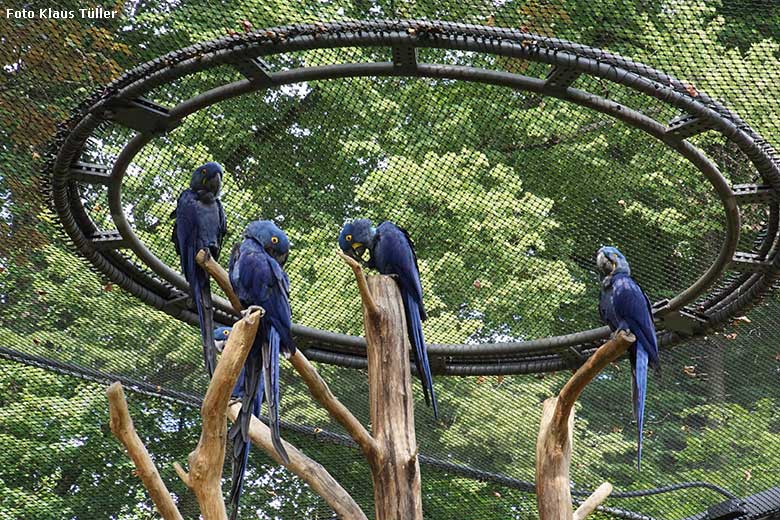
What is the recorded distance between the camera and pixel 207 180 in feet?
12.3

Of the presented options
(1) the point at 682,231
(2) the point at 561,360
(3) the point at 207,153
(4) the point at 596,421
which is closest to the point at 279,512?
(4) the point at 596,421

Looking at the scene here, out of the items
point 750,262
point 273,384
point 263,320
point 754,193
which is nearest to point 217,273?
point 263,320

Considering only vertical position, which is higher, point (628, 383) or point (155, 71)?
point (155, 71)

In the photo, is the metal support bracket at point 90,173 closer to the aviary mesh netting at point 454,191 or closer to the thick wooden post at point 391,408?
the aviary mesh netting at point 454,191

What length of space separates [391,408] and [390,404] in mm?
16

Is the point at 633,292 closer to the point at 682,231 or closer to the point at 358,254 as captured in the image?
the point at 682,231

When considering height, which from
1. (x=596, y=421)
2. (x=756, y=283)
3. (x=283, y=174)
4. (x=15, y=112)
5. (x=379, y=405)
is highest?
(x=15, y=112)

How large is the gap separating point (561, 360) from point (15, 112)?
280cm

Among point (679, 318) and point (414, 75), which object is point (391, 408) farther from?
point (679, 318)

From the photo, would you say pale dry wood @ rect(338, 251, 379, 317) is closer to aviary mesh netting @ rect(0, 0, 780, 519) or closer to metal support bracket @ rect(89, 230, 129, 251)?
aviary mesh netting @ rect(0, 0, 780, 519)

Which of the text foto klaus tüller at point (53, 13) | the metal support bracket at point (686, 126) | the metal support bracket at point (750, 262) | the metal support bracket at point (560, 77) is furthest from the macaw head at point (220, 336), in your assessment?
the metal support bracket at point (750, 262)

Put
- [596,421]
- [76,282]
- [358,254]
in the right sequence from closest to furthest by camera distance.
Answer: [358,254] → [76,282] → [596,421]

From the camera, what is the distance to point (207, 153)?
13.8 feet

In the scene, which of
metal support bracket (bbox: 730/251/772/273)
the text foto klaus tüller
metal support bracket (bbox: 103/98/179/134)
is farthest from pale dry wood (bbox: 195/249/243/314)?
metal support bracket (bbox: 730/251/772/273)
